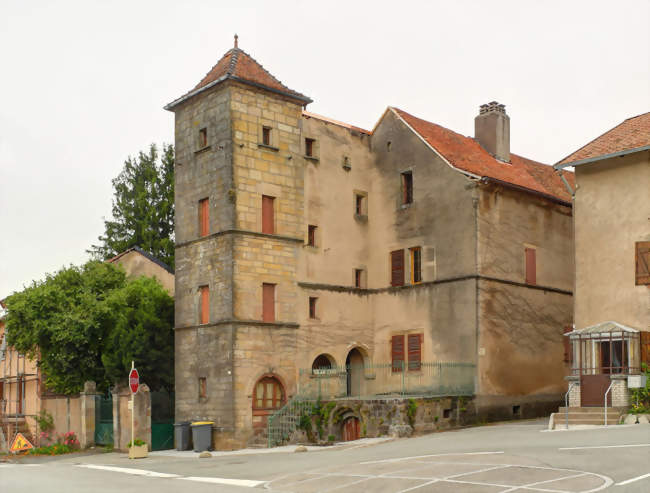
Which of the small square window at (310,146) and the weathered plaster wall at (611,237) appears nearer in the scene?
the weathered plaster wall at (611,237)

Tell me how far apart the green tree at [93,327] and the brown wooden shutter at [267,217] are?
5859 mm

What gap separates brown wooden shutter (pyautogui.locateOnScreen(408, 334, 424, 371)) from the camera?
3294cm

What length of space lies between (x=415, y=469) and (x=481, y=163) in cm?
1925

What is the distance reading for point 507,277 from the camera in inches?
1284

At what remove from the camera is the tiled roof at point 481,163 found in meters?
33.2

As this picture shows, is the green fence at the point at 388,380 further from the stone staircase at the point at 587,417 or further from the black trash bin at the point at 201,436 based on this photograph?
the stone staircase at the point at 587,417

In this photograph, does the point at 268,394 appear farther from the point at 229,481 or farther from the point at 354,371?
the point at 229,481

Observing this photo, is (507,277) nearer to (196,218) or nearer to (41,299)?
(196,218)

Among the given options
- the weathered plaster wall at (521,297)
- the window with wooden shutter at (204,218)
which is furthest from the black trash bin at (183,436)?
the weathered plaster wall at (521,297)

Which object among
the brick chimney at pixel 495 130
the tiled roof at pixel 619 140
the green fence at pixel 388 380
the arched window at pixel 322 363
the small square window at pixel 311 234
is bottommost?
the green fence at pixel 388 380

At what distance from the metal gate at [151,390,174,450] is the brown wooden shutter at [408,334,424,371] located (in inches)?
378

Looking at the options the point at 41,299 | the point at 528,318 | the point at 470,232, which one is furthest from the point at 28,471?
the point at 528,318

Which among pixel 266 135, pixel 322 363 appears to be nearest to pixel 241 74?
pixel 266 135

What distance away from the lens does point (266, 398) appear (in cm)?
3119
